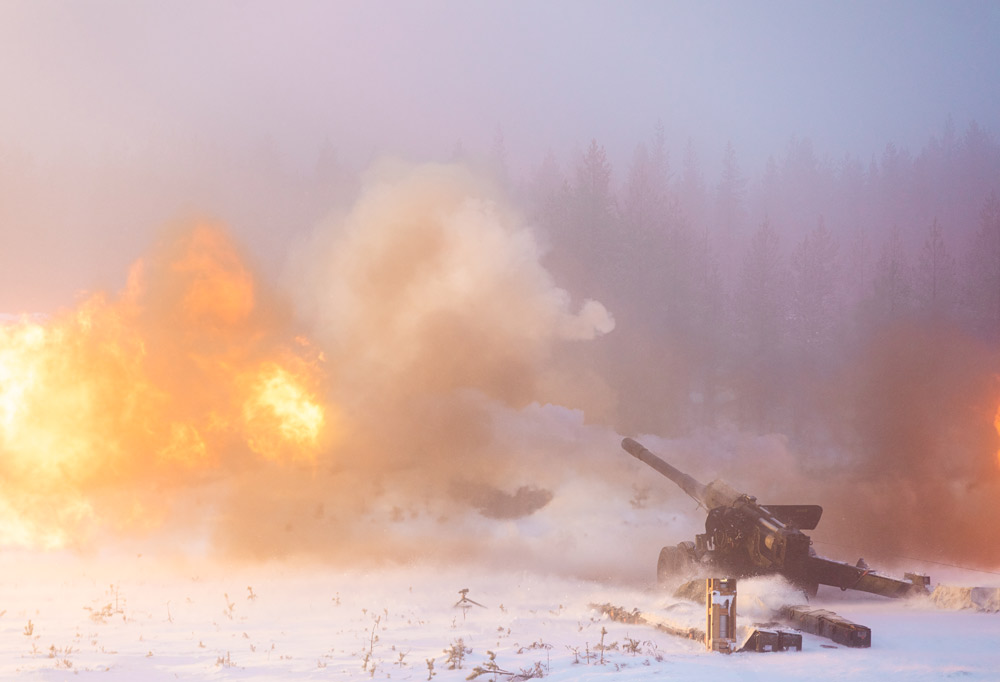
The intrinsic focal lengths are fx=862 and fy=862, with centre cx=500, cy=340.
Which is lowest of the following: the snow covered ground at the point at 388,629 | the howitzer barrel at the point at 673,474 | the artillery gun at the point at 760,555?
the snow covered ground at the point at 388,629

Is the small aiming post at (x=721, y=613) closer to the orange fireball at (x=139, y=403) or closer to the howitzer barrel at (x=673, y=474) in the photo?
the howitzer barrel at (x=673, y=474)

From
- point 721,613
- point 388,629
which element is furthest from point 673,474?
point 388,629

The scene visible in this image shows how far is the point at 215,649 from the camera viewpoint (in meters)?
16.5

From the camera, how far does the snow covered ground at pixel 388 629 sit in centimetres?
1475

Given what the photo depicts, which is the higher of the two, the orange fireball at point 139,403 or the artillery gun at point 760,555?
the orange fireball at point 139,403

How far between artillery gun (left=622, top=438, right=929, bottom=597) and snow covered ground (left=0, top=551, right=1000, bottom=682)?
598 millimetres

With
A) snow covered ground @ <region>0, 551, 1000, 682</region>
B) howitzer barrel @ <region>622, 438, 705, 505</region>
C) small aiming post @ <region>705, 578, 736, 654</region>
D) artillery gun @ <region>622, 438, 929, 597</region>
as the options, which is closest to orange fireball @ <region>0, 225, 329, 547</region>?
snow covered ground @ <region>0, 551, 1000, 682</region>

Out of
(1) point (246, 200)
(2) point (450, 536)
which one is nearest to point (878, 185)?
(1) point (246, 200)

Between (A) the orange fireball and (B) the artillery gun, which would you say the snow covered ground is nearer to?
(B) the artillery gun

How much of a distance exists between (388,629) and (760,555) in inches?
402

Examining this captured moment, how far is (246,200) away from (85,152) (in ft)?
77.7

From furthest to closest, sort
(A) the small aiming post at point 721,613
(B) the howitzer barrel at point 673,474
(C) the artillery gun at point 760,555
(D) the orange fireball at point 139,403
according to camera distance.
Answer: (D) the orange fireball at point 139,403, (B) the howitzer barrel at point 673,474, (C) the artillery gun at point 760,555, (A) the small aiming post at point 721,613

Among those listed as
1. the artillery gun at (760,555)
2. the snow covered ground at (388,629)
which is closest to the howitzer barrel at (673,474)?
the artillery gun at (760,555)

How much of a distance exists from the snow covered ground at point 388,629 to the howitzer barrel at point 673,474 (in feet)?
11.0
